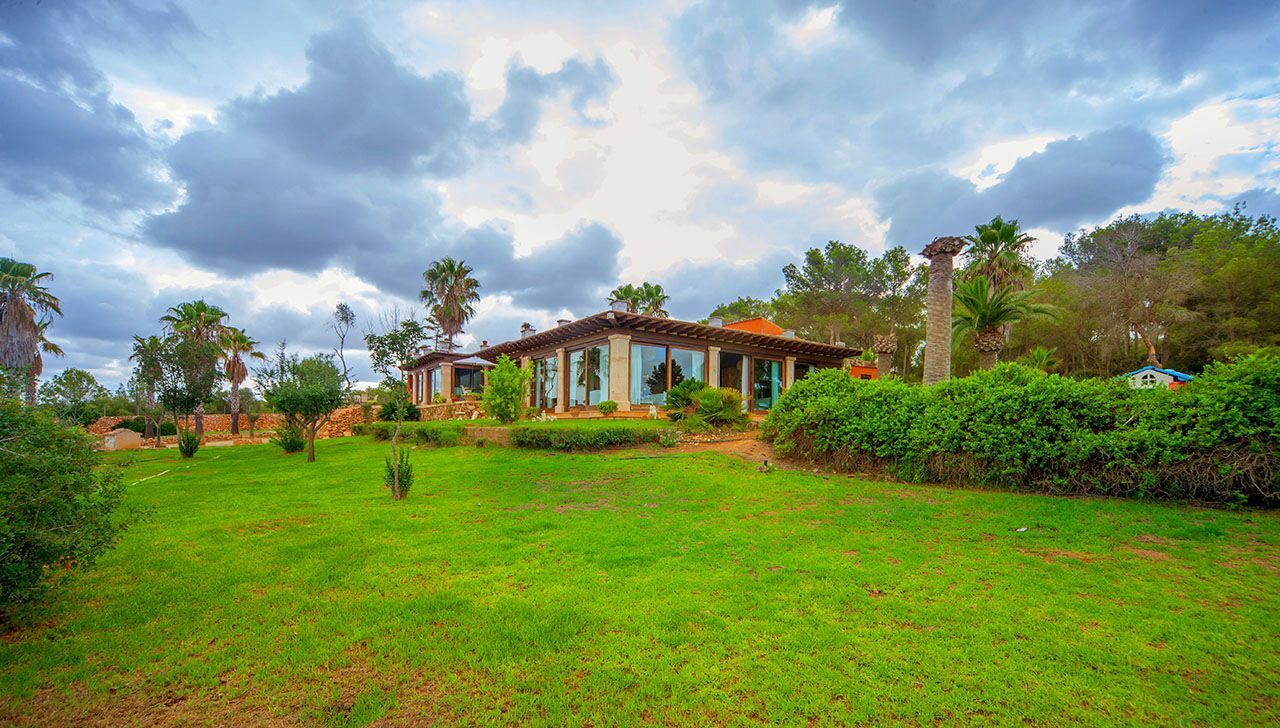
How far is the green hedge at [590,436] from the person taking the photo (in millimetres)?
12383

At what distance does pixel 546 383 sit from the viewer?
74.7 feet

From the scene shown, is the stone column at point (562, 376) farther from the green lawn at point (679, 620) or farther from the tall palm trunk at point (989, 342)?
the tall palm trunk at point (989, 342)

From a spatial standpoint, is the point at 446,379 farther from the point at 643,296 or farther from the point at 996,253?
the point at 996,253

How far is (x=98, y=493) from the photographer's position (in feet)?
12.7

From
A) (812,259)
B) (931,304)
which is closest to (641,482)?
(931,304)

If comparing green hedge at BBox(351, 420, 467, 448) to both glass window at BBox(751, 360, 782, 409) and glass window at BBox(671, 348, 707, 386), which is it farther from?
glass window at BBox(751, 360, 782, 409)

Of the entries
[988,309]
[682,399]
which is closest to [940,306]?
[988,309]

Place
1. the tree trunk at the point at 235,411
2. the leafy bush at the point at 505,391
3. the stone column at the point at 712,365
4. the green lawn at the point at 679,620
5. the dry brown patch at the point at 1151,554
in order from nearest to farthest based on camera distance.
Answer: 1. the green lawn at the point at 679,620
2. the dry brown patch at the point at 1151,554
3. the leafy bush at the point at 505,391
4. the stone column at the point at 712,365
5. the tree trunk at the point at 235,411

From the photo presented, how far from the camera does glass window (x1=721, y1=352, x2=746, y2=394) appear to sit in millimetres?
21359

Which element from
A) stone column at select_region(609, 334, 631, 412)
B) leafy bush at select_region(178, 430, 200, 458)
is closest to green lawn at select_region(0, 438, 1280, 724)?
stone column at select_region(609, 334, 631, 412)

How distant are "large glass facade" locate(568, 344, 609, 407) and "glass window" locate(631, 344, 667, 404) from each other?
1.03 m

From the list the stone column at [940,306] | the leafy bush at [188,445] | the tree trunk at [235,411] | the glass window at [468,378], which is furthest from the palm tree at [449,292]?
the stone column at [940,306]

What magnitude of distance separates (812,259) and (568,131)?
25007 mm

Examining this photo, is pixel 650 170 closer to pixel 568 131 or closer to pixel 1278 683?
pixel 568 131
